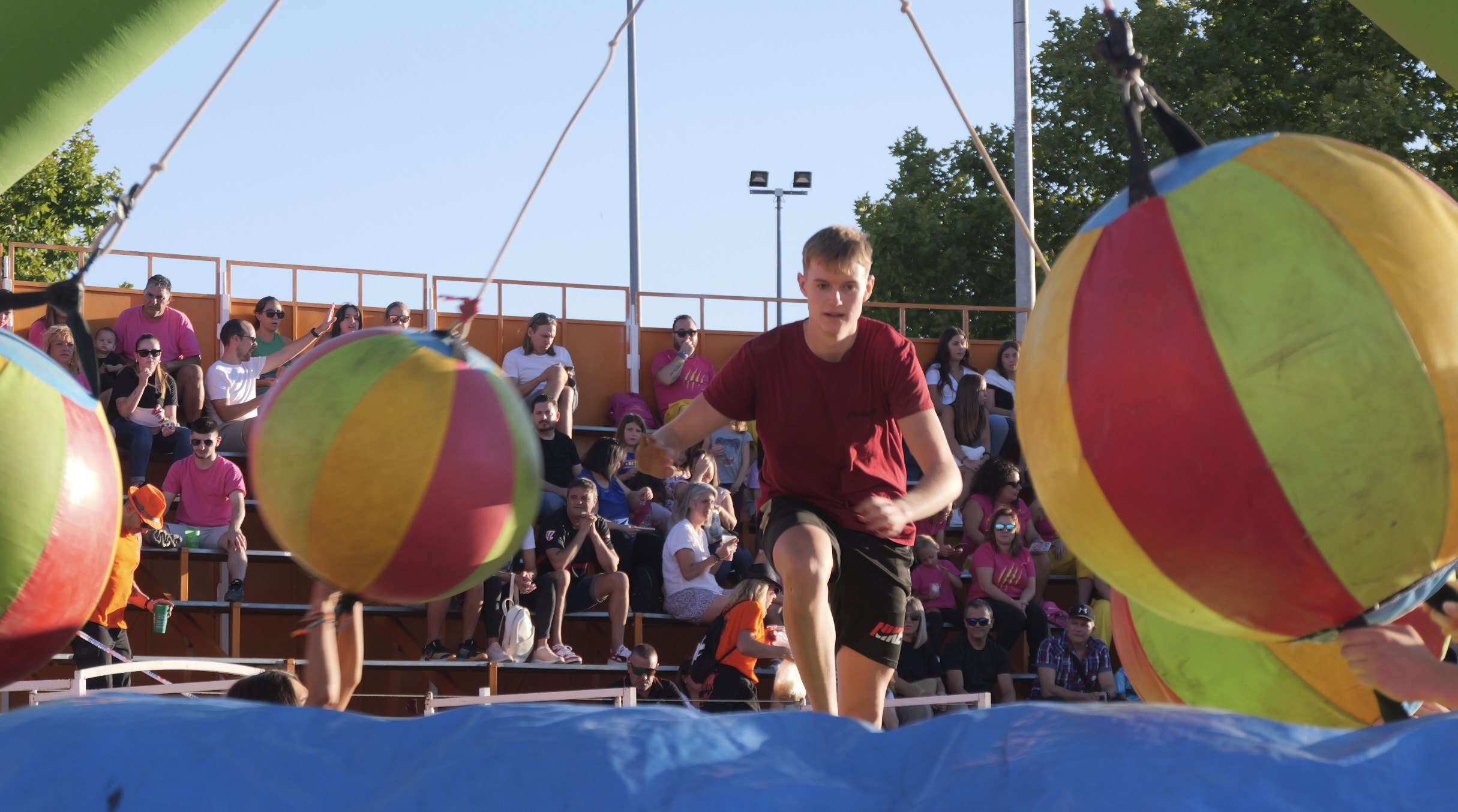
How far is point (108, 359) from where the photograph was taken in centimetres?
967

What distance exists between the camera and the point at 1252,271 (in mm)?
2219

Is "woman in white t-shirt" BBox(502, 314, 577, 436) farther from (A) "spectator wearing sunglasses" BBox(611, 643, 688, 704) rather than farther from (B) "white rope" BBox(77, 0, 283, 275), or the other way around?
(B) "white rope" BBox(77, 0, 283, 275)

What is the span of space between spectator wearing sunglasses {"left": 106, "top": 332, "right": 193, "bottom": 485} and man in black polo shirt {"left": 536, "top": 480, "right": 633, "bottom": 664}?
2472 millimetres

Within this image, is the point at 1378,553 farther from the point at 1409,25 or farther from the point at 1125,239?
the point at 1409,25

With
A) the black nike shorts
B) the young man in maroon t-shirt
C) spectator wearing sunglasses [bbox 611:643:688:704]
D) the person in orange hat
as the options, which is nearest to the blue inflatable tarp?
the young man in maroon t-shirt

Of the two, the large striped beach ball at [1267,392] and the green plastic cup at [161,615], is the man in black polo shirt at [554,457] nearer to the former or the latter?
the green plastic cup at [161,615]

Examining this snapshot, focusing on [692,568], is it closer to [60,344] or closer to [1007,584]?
[1007,584]

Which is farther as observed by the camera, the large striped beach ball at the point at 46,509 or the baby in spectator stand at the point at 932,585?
the baby in spectator stand at the point at 932,585

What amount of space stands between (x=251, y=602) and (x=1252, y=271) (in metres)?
8.96

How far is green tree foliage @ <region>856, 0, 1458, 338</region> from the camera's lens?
17594mm

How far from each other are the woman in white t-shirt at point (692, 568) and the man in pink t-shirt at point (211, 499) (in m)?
2.80

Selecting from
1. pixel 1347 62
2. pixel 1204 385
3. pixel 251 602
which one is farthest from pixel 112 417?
pixel 1347 62

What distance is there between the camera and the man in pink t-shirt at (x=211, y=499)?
9039mm

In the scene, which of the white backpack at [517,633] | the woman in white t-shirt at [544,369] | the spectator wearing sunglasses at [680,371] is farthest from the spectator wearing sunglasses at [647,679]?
the spectator wearing sunglasses at [680,371]
